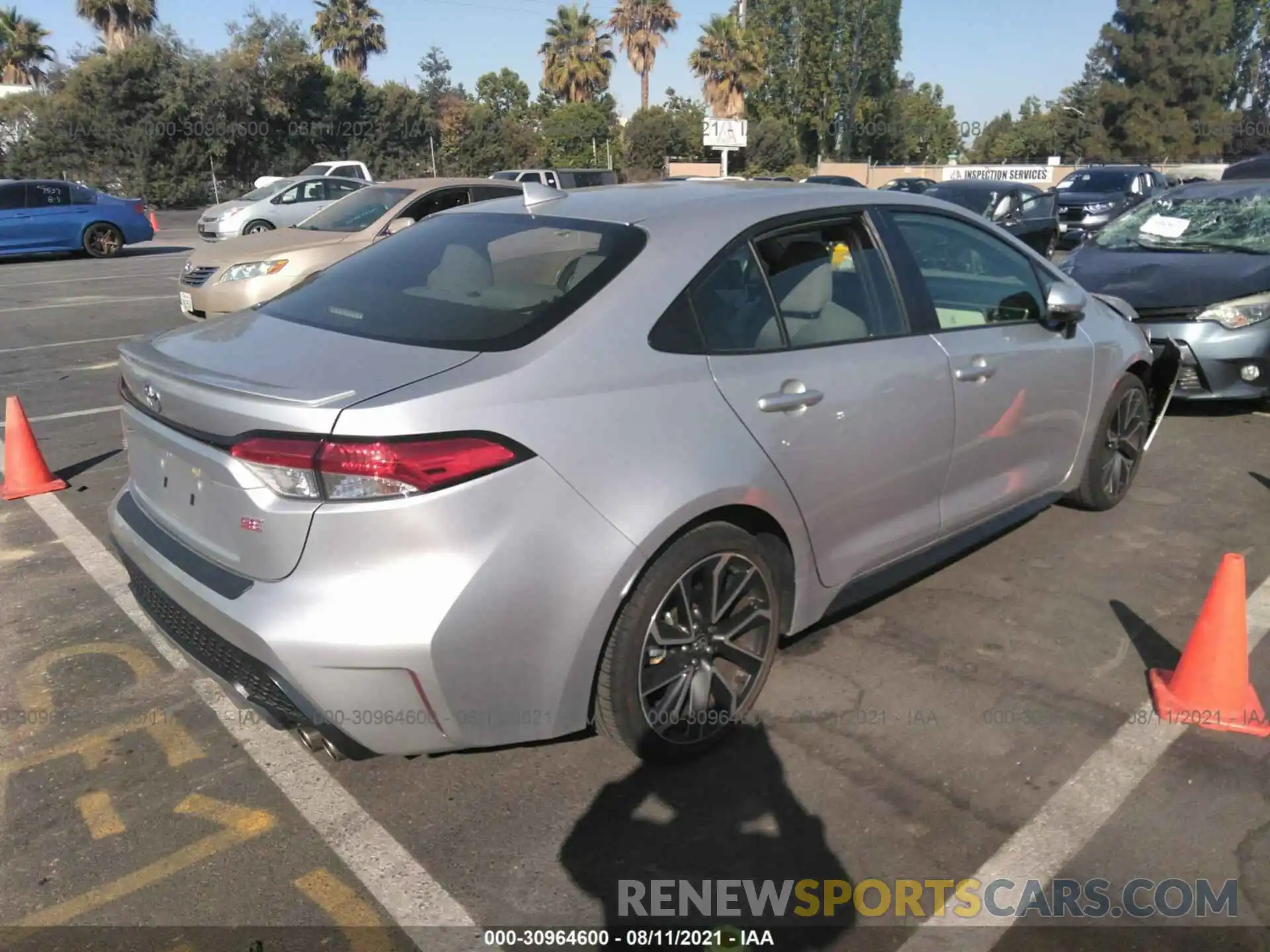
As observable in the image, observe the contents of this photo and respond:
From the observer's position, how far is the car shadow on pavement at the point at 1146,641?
371 centimetres

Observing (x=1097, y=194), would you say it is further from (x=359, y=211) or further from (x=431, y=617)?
(x=431, y=617)

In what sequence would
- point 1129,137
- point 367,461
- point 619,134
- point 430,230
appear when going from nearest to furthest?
point 367,461 → point 430,230 → point 619,134 → point 1129,137

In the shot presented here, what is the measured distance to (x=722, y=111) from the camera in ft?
177

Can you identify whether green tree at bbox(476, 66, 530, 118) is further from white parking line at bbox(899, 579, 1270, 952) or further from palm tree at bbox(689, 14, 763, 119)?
white parking line at bbox(899, 579, 1270, 952)

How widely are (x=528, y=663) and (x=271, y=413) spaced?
0.88 meters

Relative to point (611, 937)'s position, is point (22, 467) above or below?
above

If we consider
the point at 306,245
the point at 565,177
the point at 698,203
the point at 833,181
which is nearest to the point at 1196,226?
the point at 698,203

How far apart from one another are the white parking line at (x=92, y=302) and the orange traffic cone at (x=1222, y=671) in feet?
43.3

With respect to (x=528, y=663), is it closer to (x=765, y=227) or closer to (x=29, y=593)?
(x=765, y=227)

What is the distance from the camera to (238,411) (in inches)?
98.6

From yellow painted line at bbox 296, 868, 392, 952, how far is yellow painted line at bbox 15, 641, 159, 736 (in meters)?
1.33

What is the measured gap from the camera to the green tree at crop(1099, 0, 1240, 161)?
60406 millimetres

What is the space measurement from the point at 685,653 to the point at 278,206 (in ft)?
66.1

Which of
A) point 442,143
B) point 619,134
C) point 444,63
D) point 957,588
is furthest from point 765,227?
point 444,63
